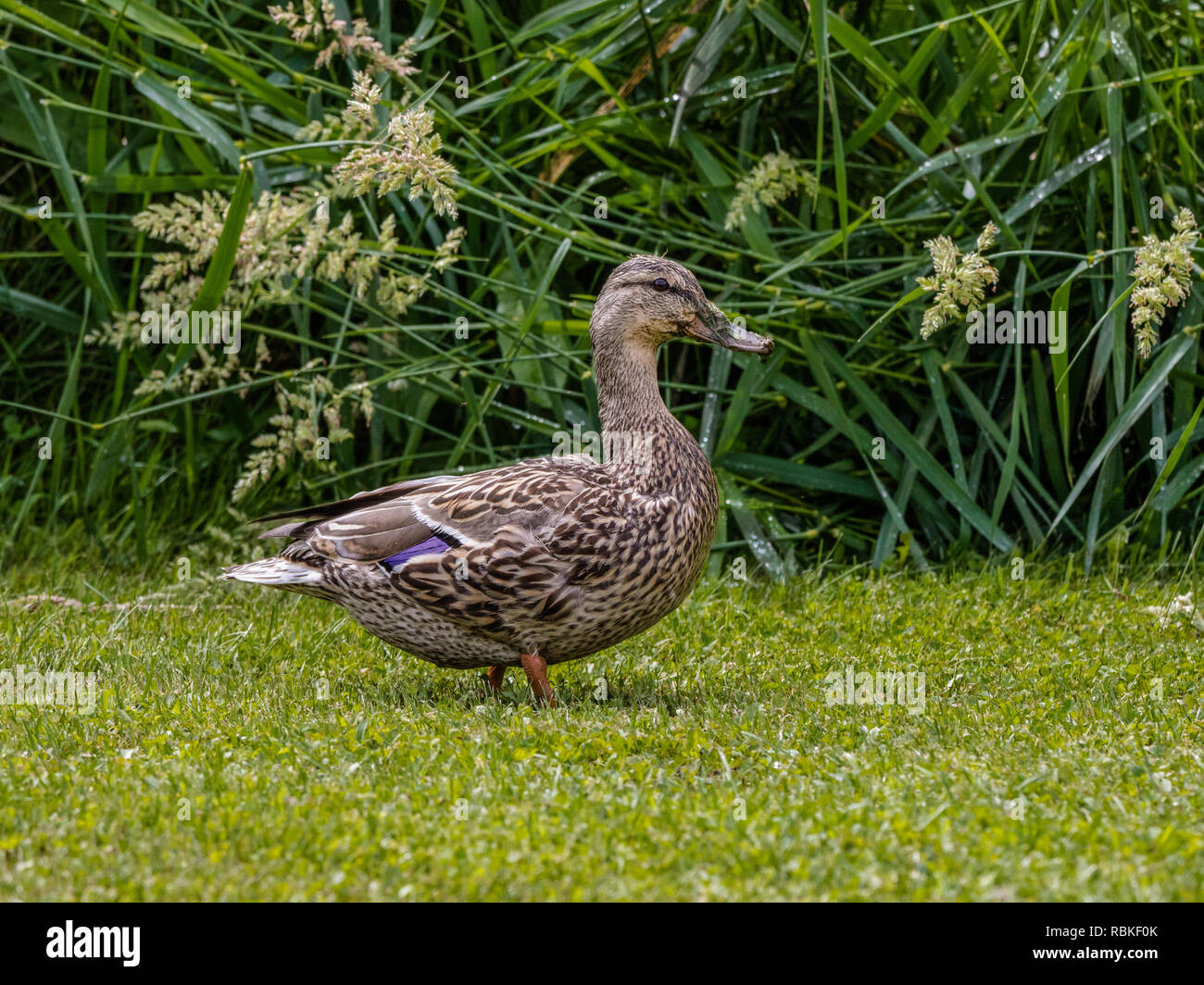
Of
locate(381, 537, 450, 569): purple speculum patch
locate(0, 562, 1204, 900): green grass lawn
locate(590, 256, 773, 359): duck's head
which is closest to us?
locate(0, 562, 1204, 900): green grass lawn

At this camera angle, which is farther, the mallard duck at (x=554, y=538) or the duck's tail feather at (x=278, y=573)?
the duck's tail feather at (x=278, y=573)

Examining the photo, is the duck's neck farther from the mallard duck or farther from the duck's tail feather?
the duck's tail feather

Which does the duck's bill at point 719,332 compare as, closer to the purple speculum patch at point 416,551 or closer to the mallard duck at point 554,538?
the mallard duck at point 554,538

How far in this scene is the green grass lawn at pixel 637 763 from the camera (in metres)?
3.13

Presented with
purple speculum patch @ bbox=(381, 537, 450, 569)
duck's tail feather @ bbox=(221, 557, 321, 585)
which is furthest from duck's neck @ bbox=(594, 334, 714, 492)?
duck's tail feather @ bbox=(221, 557, 321, 585)

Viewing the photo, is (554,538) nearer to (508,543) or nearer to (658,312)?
(508,543)

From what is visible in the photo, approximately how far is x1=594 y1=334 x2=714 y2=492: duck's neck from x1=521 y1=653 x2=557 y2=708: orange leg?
0.64 metres

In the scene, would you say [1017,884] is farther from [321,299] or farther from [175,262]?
[321,299]

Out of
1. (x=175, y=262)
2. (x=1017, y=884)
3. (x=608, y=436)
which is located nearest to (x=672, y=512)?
(x=608, y=436)

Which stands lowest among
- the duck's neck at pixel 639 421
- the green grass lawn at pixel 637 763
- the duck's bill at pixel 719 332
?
A: the green grass lawn at pixel 637 763

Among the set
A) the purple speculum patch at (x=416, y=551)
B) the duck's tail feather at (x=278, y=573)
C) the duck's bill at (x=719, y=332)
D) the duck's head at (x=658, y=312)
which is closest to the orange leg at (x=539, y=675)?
the purple speculum patch at (x=416, y=551)

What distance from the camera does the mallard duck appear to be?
454 cm

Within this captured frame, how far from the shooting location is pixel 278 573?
500cm

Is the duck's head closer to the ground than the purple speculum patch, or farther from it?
farther from it
